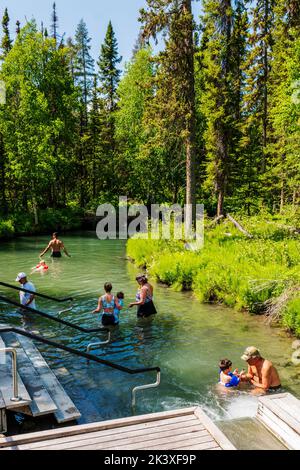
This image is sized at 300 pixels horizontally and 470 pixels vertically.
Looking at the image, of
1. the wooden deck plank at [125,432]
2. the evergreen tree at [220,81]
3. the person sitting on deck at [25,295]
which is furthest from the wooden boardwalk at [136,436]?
the evergreen tree at [220,81]

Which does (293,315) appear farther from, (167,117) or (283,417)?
(167,117)

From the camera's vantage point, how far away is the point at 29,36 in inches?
1693

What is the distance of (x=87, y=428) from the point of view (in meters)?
5.70

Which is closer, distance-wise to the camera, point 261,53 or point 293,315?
point 293,315

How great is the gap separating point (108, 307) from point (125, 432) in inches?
261

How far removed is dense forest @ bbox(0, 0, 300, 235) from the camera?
22047 mm


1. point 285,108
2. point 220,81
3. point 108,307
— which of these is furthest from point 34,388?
point 220,81

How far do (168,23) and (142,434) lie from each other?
795 inches

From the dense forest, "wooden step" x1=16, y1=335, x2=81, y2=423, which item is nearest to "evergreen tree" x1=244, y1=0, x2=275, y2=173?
the dense forest

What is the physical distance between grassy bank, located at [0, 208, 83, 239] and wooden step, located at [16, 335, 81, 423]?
86.1ft

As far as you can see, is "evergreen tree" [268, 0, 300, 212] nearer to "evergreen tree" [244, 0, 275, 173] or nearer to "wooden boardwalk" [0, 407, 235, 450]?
"evergreen tree" [244, 0, 275, 173]

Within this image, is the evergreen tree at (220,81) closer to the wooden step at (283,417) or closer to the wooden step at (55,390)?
the wooden step at (55,390)

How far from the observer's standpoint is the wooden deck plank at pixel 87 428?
17.7ft
